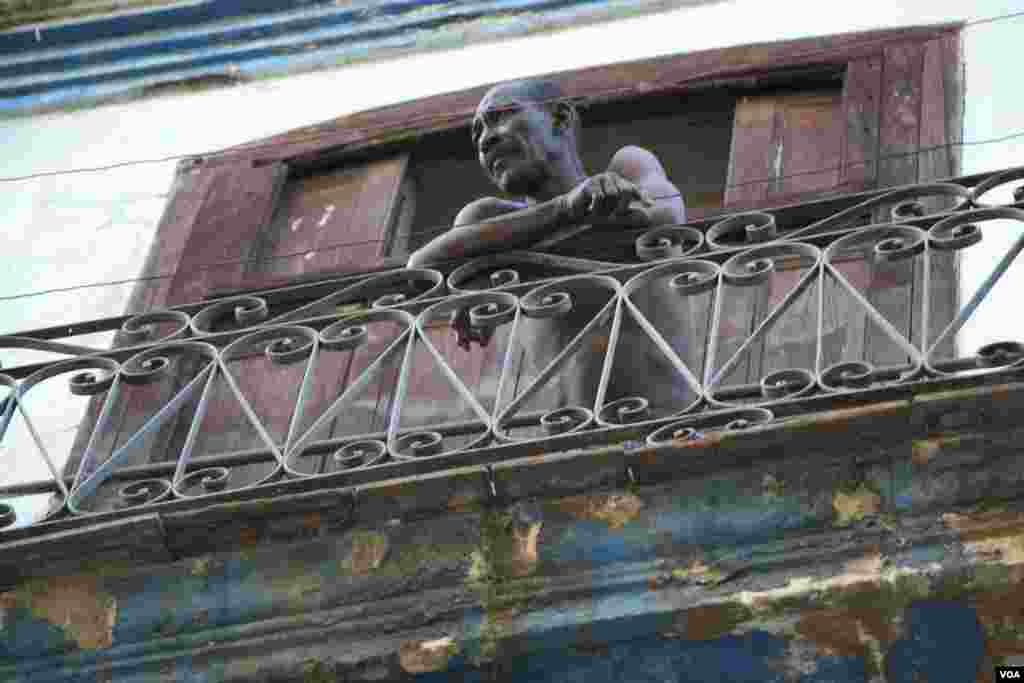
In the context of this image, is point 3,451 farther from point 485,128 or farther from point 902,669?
point 902,669

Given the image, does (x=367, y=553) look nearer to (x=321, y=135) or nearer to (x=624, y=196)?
(x=624, y=196)

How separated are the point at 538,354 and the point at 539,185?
0.59 m

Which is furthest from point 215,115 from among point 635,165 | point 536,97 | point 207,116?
point 635,165

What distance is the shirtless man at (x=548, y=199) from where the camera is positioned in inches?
244

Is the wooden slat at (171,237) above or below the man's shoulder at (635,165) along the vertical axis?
above

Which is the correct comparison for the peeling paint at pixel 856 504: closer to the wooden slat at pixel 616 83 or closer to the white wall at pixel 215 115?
the white wall at pixel 215 115

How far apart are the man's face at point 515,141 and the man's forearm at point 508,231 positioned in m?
0.29

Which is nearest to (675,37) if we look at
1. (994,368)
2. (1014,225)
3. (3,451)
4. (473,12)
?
(473,12)

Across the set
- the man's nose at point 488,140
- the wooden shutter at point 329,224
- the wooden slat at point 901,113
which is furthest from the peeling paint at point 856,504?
the wooden shutter at point 329,224

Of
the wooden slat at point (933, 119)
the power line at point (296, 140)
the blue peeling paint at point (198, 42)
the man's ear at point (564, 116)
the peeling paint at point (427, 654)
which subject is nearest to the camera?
the peeling paint at point (427, 654)

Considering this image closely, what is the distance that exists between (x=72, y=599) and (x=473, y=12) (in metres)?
4.14

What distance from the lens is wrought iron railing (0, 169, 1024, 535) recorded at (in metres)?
5.46

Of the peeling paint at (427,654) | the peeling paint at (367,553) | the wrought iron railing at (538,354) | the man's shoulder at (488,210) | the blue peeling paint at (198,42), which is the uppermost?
the blue peeling paint at (198,42)

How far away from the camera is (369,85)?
8.94 m
